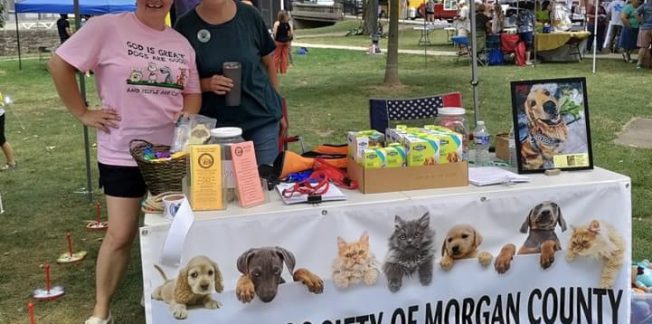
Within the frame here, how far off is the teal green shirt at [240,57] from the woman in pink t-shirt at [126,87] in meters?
0.11

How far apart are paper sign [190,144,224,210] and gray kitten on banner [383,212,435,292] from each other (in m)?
0.67

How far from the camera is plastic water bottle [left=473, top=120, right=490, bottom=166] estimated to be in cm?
305

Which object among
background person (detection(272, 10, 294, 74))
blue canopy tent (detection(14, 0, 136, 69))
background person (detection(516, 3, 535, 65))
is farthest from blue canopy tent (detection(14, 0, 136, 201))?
background person (detection(516, 3, 535, 65))

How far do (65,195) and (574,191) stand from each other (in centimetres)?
470

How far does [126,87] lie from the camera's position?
2.75m

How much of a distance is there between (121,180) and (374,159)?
1.10m

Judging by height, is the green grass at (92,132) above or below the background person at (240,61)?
below

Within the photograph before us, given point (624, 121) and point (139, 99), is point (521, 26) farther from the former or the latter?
point (139, 99)

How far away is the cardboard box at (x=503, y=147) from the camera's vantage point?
3066 millimetres

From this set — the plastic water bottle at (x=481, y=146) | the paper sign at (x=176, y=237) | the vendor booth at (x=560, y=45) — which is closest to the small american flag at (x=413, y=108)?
the plastic water bottle at (x=481, y=146)

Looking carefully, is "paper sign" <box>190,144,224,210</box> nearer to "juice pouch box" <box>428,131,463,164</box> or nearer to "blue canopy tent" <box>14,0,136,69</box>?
"juice pouch box" <box>428,131,463,164</box>

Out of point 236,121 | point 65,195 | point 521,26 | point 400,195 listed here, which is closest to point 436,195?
point 400,195

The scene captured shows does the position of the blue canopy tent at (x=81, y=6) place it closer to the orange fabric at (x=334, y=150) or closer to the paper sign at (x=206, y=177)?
the orange fabric at (x=334, y=150)

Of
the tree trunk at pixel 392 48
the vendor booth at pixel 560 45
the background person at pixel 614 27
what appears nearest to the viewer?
the tree trunk at pixel 392 48
